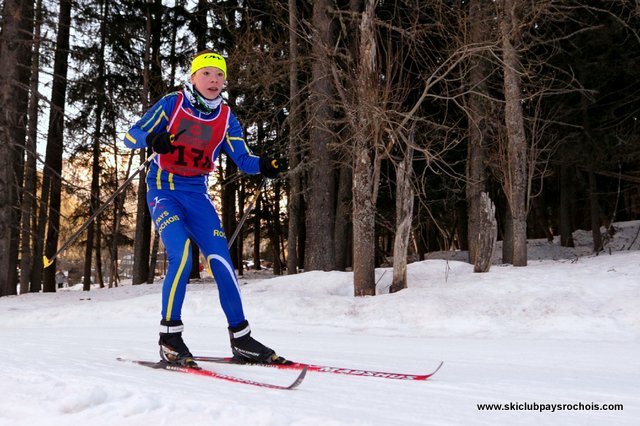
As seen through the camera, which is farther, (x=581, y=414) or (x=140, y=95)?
(x=140, y=95)

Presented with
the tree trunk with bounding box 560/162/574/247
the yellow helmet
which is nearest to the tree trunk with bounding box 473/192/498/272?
the yellow helmet

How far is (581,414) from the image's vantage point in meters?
2.89

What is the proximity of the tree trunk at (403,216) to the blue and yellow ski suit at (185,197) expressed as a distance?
6318 millimetres

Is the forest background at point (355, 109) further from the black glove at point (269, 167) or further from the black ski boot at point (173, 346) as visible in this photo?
the black ski boot at point (173, 346)

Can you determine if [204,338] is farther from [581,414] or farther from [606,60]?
[606,60]

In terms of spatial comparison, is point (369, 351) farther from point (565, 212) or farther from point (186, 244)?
point (565, 212)

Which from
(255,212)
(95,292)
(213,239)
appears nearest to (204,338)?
(213,239)

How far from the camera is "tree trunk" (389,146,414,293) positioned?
10.5m

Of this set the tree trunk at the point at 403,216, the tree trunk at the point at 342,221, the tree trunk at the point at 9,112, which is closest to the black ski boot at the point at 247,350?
the tree trunk at the point at 403,216

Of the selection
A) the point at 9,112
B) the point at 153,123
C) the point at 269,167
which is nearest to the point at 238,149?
the point at 269,167

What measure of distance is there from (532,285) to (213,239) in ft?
20.3

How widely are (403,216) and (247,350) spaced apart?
685 centimetres

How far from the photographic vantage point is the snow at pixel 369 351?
2.63 m

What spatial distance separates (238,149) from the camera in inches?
190
